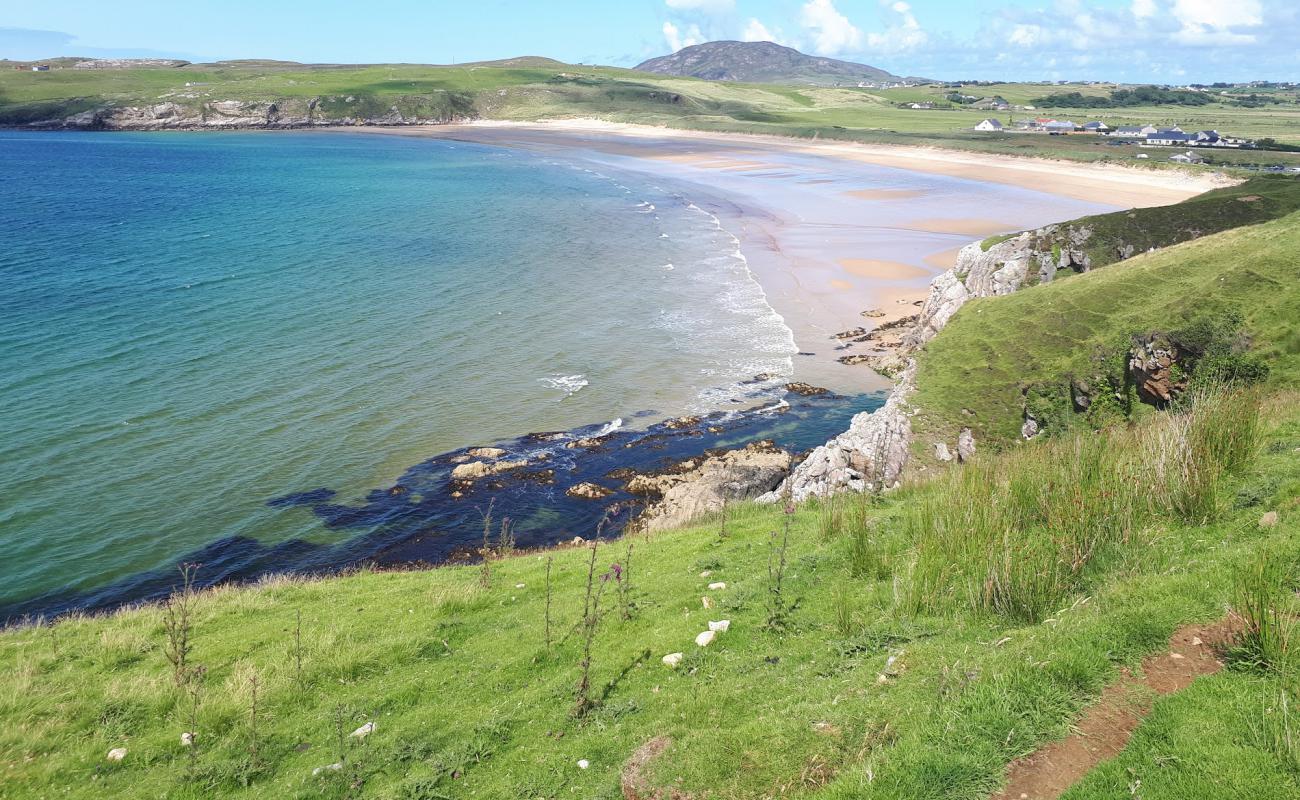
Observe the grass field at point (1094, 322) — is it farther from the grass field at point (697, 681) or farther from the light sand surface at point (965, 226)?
the light sand surface at point (965, 226)

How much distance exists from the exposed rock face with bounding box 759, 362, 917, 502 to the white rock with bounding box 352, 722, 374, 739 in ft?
41.5

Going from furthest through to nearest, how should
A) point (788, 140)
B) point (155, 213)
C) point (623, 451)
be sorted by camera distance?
point (788, 140)
point (155, 213)
point (623, 451)

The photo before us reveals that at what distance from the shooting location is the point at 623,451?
28891mm

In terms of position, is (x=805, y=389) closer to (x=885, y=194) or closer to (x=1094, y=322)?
(x=1094, y=322)

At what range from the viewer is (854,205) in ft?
272

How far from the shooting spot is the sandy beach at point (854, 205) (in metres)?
47.8

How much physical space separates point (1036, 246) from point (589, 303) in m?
26.3

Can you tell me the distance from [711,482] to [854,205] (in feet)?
220

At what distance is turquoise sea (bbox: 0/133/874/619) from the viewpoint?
75.0 ft

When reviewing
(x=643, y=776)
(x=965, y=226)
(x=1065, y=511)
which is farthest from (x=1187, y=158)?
(x=643, y=776)

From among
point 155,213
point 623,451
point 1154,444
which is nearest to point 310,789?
point 1154,444

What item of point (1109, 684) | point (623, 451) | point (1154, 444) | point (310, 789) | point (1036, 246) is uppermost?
point (1036, 246)

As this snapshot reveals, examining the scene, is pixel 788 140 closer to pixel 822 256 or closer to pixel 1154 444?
pixel 822 256

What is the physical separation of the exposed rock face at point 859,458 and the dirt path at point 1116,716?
11.9 m
